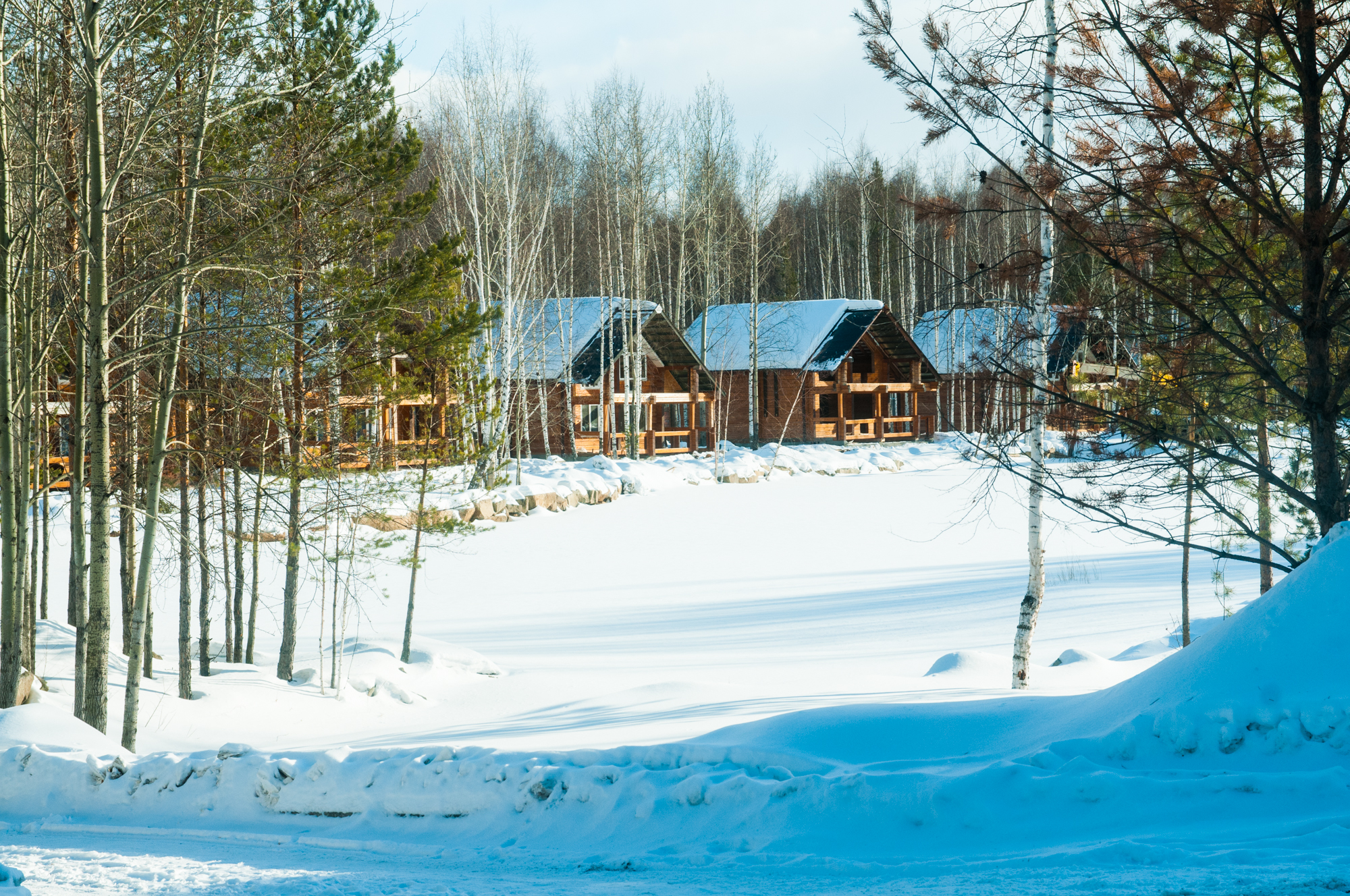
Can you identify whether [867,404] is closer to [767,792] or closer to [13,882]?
[767,792]

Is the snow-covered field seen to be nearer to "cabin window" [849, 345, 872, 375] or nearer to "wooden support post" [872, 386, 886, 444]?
"wooden support post" [872, 386, 886, 444]

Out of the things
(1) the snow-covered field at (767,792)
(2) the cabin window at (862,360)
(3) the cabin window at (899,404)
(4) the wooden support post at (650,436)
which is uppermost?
(2) the cabin window at (862,360)

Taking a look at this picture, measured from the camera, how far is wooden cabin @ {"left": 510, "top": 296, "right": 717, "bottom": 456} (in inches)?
1152

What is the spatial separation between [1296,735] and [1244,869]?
3.36ft

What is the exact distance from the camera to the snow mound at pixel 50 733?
509cm

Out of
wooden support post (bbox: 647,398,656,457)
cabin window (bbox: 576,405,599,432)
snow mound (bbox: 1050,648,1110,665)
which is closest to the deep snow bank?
snow mound (bbox: 1050,648,1110,665)

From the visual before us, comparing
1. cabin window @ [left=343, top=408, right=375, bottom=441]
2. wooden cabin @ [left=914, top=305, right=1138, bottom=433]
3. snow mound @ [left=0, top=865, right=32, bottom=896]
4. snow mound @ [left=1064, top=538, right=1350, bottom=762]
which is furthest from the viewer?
cabin window @ [left=343, top=408, right=375, bottom=441]

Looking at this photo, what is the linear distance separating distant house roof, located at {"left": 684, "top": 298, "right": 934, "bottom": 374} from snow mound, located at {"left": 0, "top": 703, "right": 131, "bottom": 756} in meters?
30.2

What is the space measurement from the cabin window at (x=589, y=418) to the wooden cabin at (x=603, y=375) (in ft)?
0.13

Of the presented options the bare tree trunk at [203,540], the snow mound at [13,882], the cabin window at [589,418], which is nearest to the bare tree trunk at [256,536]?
the bare tree trunk at [203,540]

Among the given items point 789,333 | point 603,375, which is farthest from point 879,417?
point 603,375

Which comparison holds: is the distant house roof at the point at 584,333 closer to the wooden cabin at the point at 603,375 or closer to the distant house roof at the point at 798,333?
the wooden cabin at the point at 603,375

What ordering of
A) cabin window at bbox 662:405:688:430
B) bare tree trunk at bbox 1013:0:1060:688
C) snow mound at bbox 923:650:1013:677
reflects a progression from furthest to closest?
cabin window at bbox 662:405:688:430 → snow mound at bbox 923:650:1013:677 → bare tree trunk at bbox 1013:0:1060:688

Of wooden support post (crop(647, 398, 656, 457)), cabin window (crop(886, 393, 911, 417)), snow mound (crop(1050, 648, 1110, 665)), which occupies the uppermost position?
cabin window (crop(886, 393, 911, 417))
